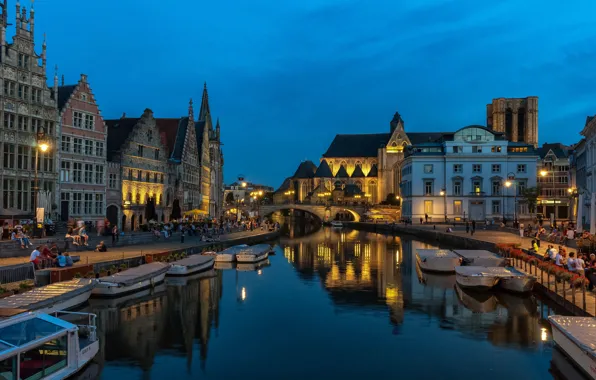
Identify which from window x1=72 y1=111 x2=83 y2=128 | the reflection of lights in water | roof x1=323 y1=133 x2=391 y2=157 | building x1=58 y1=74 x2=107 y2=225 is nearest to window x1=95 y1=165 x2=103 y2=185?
building x1=58 y1=74 x2=107 y2=225

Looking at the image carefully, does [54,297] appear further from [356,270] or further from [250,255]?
[250,255]

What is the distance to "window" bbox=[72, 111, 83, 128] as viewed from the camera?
1918 inches

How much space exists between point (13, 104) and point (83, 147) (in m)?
9.10

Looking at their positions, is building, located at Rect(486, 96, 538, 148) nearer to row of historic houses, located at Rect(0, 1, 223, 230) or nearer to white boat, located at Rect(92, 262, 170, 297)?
row of historic houses, located at Rect(0, 1, 223, 230)

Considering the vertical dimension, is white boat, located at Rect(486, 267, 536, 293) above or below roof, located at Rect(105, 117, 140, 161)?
below

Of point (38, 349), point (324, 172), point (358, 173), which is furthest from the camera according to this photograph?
point (324, 172)

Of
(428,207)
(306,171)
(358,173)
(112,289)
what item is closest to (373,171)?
(358,173)

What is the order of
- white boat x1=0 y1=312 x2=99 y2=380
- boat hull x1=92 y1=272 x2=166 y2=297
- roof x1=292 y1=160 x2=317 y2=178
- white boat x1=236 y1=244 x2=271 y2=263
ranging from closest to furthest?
1. white boat x1=0 y1=312 x2=99 y2=380
2. boat hull x1=92 y1=272 x2=166 y2=297
3. white boat x1=236 y1=244 x2=271 y2=263
4. roof x1=292 y1=160 x2=317 y2=178

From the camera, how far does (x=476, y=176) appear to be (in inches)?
3430

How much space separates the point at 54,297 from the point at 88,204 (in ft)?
107

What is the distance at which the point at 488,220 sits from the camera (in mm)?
87062

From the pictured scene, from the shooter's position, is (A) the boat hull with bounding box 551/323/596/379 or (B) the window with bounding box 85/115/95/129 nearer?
(A) the boat hull with bounding box 551/323/596/379

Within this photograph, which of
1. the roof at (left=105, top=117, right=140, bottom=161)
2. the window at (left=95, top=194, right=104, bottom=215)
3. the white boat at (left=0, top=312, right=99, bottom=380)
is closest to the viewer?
the white boat at (left=0, top=312, right=99, bottom=380)

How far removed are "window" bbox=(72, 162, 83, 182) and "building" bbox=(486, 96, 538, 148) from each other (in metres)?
109
